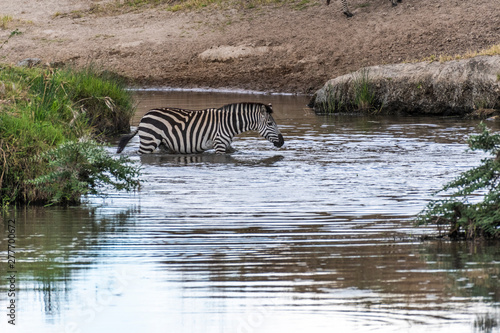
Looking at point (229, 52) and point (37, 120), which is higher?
point (229, 52)

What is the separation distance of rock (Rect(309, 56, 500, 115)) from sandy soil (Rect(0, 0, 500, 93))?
17.6 feet

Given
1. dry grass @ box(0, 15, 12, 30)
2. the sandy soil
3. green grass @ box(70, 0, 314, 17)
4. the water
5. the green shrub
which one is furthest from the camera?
dry grass @ box(0, 15, 12, 30)

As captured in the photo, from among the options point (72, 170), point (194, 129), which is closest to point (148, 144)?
point (194, 129)

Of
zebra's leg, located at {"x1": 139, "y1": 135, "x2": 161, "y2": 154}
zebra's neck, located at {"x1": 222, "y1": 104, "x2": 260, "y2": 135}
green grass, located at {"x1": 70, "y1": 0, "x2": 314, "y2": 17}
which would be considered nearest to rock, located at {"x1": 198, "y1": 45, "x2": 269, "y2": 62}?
green grass, located at {"x1": 70, "y1": 0, "x2": 314, "y2": 17}

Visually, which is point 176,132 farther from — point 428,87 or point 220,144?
point 428,87

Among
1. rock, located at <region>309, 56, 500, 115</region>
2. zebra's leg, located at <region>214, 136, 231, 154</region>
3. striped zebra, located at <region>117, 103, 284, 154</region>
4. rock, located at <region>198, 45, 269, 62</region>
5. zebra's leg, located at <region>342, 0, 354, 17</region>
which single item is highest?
zebra's leg, located at <region>342, 0, 354, 17</region>

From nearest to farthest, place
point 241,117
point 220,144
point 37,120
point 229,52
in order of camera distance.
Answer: point 37,120 < point 220,144 < point 241,117 < point 229,52

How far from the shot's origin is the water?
4.90 m

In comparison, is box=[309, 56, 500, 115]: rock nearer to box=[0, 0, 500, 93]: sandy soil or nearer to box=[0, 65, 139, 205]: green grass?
box=[0, 0, 500, 93]: sandy soil

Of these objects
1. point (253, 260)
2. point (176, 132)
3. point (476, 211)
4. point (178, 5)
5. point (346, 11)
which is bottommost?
point (253, 260)

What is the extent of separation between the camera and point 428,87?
2127 cm

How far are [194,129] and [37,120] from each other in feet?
14.6

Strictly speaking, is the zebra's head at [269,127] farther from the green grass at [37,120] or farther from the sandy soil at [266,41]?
the sandy soil at [266,41]

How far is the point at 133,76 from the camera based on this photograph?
31266 millimetres
